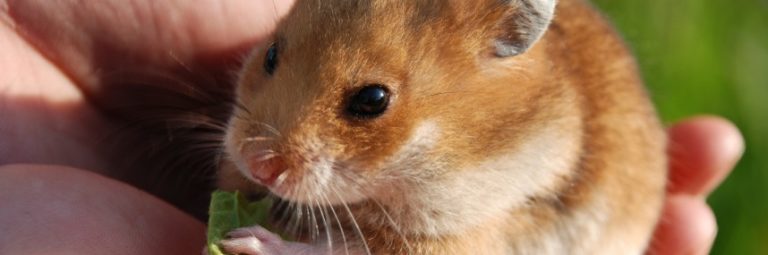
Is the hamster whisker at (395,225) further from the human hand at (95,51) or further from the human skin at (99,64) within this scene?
the human hand at (95,51)

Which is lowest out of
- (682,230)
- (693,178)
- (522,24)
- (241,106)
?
(682,230)

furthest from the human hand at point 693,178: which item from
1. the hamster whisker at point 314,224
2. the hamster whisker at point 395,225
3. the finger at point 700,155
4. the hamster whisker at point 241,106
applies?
the hamster whisker at point 241,106

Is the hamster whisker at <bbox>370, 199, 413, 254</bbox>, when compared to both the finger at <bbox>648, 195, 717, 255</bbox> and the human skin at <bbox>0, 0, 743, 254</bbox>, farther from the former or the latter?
the finger at <bbox>648, 195, 717, 255</bbox>

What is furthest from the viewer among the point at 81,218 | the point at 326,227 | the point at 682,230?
the point at 682,230

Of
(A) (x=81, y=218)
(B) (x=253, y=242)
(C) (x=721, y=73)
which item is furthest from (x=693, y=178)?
(A) (x=81, y=218)

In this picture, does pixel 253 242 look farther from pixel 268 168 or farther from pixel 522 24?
pixel 522 24

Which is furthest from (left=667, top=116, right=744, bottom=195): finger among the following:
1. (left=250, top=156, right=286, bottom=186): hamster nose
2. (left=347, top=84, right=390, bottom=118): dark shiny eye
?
(left=250, top=156, right=286, bottom=186): hamster nose
